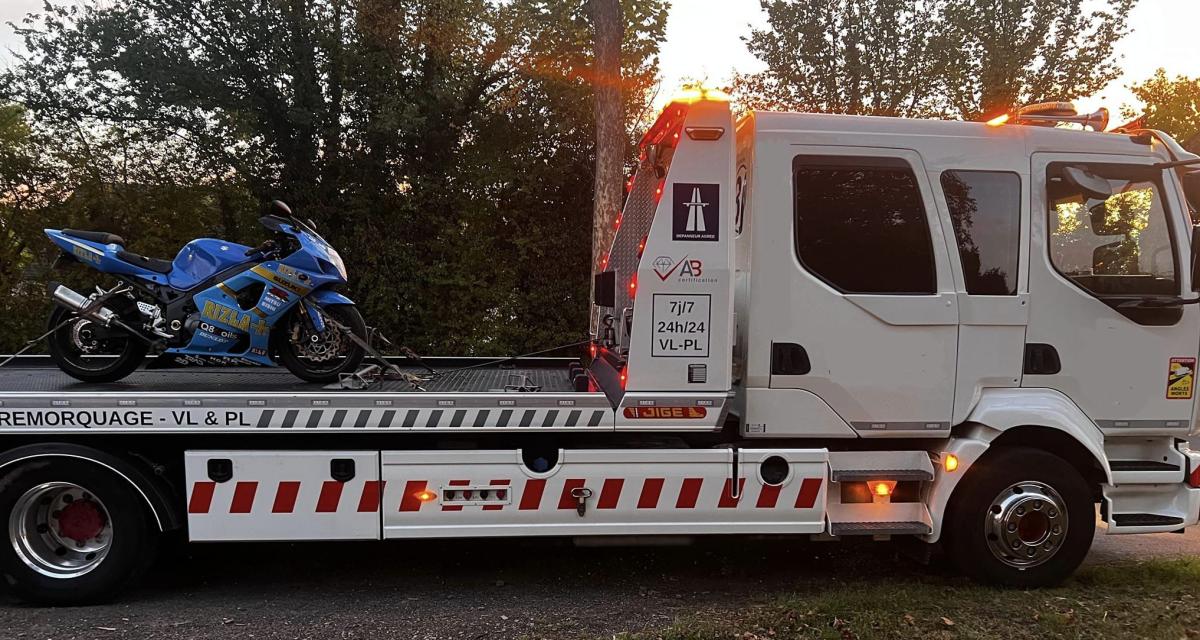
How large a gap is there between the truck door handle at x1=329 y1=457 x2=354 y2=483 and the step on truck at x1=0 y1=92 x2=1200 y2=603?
0.06 ft

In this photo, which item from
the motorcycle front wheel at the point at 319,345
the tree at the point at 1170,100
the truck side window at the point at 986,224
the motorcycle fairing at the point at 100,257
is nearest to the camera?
the truck side window at the point at 986,224

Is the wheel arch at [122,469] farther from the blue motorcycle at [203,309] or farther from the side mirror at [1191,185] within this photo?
the side mirror at [1191,185]

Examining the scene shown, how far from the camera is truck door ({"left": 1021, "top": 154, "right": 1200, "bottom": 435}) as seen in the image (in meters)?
3.79

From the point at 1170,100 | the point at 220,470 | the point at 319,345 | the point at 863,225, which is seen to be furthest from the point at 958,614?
the point at 1170,100

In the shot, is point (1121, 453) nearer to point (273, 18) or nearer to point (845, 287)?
point (845, 287)

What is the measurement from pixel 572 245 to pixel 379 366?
6026mm

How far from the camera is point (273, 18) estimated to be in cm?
944

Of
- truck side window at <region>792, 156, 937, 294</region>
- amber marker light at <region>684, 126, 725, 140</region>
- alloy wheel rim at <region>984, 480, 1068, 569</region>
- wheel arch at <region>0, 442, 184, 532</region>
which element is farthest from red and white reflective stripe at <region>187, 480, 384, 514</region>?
alloy wheel rim at <region>984, 480, 1068, 569</region>

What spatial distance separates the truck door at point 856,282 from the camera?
370 centimetres

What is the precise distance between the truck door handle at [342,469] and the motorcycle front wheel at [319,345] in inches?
35.7

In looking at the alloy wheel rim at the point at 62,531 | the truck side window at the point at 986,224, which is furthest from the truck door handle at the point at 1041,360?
the alloy wheel rim at the point at 62,531

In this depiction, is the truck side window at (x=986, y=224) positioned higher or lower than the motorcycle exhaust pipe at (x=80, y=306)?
higher

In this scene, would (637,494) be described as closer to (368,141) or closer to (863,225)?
(863,225)

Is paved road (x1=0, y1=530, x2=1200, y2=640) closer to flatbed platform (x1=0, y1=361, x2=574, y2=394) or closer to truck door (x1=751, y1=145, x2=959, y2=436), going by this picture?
flatbed platform (x1=0, y1=361, x2=574, y2=394)
